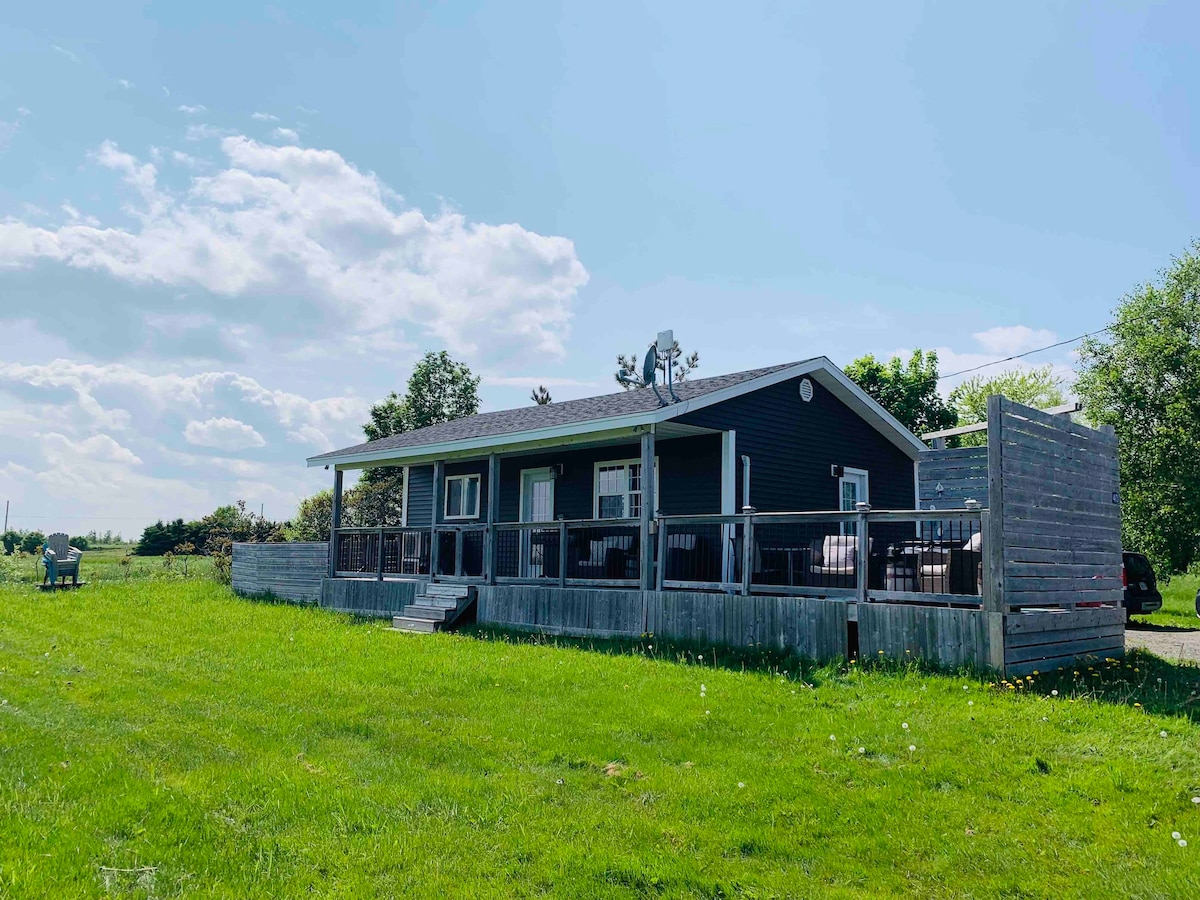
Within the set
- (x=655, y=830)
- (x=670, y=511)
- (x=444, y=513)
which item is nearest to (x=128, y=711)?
(x=655, y=830)

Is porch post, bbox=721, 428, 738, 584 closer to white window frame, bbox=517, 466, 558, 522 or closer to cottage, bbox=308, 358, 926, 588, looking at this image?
cottage, bbox=308, 358, 926, 588

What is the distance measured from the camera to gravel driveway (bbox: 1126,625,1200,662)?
11219 mm

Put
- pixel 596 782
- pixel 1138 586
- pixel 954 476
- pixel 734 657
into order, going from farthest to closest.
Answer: pixel 1138 586 < pixel 954 476 < pixel 734 657 < pixel 596 782

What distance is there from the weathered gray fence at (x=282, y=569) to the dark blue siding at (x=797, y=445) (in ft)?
32.7

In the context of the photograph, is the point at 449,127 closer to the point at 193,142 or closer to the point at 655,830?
the point at 193,142

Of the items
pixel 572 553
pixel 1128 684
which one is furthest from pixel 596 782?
pixel 572 553

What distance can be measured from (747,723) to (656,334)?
31.0ft

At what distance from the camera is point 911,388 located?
30500mm

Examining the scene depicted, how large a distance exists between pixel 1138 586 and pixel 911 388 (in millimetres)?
14512

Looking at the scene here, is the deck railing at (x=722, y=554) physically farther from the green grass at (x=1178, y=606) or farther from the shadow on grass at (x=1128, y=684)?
the green grass at (x=1178, y=606)

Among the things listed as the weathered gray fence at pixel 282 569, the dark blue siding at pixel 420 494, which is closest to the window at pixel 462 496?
the dark blue siding at pixel 420 494

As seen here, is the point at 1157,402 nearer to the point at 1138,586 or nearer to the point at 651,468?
the point at 1138,586

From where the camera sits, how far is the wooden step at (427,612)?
14.8m

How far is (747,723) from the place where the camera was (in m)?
7.36
